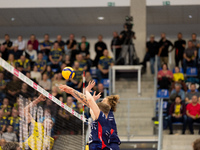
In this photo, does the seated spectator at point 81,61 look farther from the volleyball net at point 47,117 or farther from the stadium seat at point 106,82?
the volleyball net at point 47,117

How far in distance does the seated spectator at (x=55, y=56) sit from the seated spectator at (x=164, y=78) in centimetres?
499

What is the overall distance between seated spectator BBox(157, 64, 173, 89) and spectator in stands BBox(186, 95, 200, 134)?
2.16m

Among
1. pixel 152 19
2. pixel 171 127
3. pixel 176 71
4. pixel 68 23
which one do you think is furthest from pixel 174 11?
pixel 171 127

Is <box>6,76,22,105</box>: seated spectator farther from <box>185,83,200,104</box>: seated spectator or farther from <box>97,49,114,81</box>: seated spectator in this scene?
<box>185,83,200,104</box>: seated spectator

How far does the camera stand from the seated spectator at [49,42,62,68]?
2064cm

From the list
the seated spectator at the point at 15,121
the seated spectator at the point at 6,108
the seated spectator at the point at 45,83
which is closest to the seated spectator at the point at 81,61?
the seated spectator at the point at 45,83

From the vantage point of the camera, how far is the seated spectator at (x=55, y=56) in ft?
67.7

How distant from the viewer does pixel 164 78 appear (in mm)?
18422

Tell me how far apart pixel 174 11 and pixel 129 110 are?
8.13 m

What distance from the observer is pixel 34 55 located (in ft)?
71.0

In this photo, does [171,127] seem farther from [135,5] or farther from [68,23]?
[68,23]

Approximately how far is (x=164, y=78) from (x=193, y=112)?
263 centimetres

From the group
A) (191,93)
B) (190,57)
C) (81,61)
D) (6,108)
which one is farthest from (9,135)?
(190,57)

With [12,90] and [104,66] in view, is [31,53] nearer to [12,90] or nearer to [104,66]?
[104,66]
